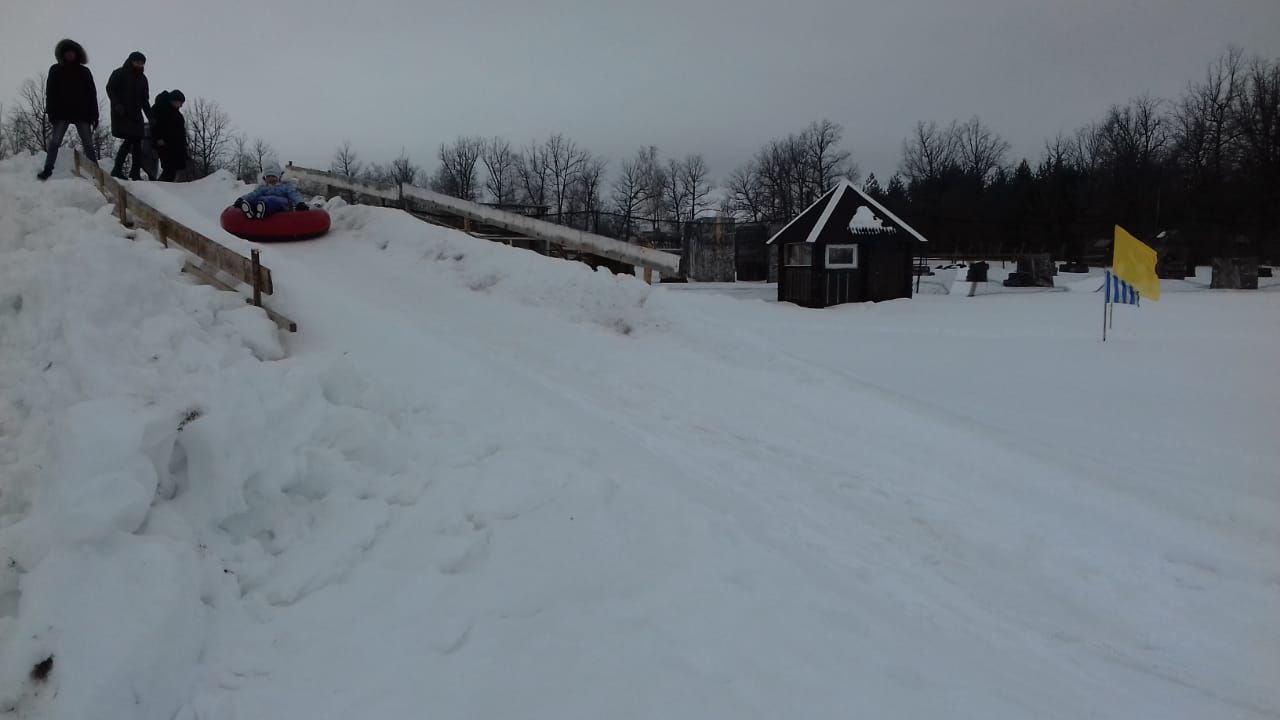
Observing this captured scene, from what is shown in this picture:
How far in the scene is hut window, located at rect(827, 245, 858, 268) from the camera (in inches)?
852

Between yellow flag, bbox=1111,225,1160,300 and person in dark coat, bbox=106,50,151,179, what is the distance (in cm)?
1739

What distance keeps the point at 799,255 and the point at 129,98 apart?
17.5 m

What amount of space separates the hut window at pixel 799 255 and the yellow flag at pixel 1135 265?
32.0 ft

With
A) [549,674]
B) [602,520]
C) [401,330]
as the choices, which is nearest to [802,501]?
[602,520]

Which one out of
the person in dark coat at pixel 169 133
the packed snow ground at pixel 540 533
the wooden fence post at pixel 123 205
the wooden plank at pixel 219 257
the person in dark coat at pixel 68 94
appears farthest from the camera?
the person in dark coat at pixel 169 133

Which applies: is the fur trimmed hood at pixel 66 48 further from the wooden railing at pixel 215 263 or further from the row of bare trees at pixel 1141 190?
the row of bare trees at pixel 1141 190

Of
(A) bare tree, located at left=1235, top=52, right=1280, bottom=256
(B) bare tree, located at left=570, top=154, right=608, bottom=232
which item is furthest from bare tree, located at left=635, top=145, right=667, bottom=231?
(A) bare tree, located at left=1235, top=52, right=1280, bottom=256

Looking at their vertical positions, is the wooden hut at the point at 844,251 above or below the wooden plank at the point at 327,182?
below

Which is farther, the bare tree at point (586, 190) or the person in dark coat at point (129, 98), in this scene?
the bare tree at point (586, 190)

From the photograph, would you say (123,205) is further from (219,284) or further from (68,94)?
(68,94)

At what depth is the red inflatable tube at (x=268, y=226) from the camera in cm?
1098

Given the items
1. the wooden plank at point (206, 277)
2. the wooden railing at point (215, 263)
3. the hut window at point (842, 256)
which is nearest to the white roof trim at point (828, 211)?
the hut window at point (842, 256)

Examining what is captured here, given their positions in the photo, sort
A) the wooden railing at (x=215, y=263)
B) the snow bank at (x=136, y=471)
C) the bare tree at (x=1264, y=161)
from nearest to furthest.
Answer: the snow bank at (x=136, y=471) < the wooden railing at (x=215, y=263) < the bare tree at (x=1264, y=161)

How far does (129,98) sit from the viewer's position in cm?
1170
